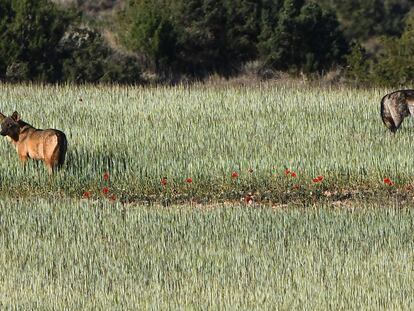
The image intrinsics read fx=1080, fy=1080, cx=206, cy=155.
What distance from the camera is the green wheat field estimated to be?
7699mm

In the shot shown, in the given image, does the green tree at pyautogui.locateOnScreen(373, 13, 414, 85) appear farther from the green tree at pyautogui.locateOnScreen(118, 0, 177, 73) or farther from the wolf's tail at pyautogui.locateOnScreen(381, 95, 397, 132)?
the wolf's tail at pyautogui.locateOnScreen(381, 95, 397, 132)

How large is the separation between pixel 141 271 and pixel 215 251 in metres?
0.82

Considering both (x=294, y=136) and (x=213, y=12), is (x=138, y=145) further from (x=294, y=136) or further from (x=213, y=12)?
(x=213, y=12)

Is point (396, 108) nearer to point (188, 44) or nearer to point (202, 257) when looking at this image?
point (202, 257)

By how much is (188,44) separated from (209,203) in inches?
634

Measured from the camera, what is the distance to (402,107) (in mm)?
14938

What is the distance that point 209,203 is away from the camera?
38.7 ft

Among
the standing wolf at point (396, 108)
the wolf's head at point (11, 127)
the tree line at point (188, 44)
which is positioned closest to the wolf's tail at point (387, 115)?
the standing wolf at point (396, 108)

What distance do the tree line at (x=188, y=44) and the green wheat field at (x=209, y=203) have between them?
16.7 feet

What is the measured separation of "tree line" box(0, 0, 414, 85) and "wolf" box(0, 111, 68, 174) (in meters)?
11.3

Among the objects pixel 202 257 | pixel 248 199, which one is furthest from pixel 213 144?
pixel 202 257

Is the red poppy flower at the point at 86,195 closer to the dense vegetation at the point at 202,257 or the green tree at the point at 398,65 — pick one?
the dense vegetation at the point at 202,257

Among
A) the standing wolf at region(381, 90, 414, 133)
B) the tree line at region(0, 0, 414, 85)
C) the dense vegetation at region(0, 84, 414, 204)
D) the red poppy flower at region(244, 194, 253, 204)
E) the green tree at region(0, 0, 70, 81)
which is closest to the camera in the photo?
the red poppy flower at region(244, 194, 253, 204)

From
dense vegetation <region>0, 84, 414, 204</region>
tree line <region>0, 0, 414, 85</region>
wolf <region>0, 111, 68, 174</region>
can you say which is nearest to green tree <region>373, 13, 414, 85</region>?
tree line <region>0, 0, 414, 85</region>
